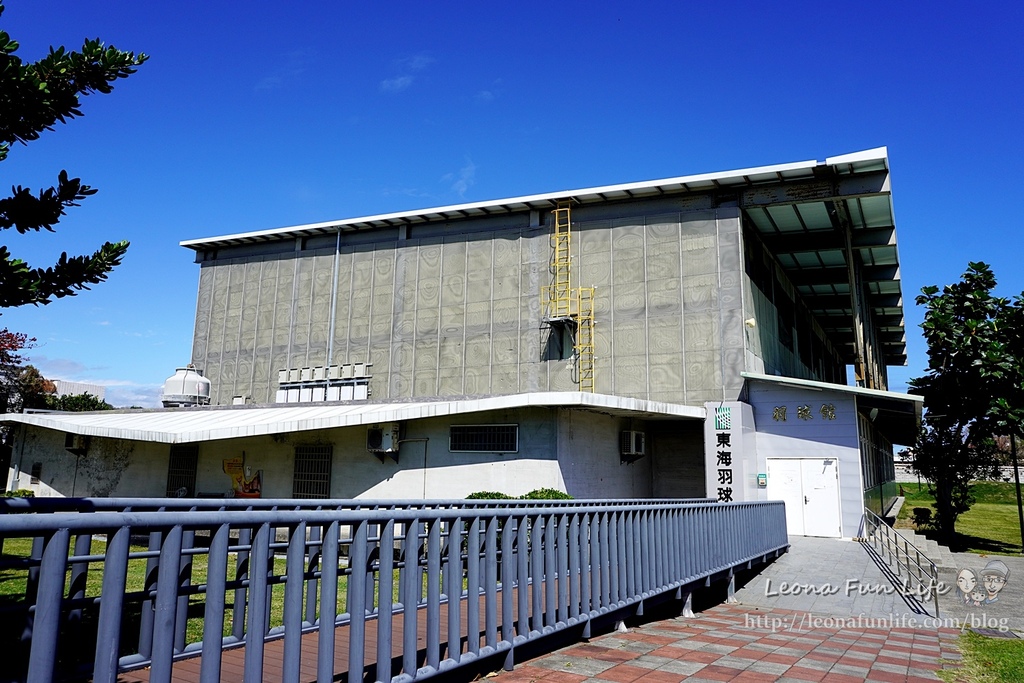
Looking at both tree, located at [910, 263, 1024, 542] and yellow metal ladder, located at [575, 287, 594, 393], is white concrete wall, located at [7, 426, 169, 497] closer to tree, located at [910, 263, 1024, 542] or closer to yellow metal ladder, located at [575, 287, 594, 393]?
yellow metal ladder, located at [575, 287, 594, 393]

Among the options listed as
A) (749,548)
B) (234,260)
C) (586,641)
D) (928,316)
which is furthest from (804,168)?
(234,260)

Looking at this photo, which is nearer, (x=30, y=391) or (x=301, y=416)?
(x=301, y=416)

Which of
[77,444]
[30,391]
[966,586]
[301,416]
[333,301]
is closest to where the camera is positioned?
[966,586]

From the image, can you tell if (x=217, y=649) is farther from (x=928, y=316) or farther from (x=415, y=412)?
(x=928, y=316)

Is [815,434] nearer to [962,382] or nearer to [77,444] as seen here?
[962,382]

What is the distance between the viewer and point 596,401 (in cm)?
1759

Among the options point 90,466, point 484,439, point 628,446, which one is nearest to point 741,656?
point 484,439

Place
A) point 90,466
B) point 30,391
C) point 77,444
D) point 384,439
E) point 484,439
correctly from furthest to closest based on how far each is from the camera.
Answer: point 30,391 → point 77,444 → point 90,466 → point 384,439 → point 484,439

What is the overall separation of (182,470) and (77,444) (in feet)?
15.3

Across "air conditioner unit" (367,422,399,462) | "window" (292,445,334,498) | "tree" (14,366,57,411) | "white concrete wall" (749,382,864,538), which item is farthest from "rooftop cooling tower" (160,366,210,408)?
"white concrete wall" (749,382,864,538)

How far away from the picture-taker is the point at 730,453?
21844 millimetres

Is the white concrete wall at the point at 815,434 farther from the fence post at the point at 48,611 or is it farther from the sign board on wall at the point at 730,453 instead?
the fence post at the point at 48,611

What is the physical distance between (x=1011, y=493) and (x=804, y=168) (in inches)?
1684

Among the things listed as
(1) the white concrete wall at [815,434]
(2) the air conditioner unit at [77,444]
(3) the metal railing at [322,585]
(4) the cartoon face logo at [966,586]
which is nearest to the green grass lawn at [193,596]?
(3) the metal railing at [322,585]
